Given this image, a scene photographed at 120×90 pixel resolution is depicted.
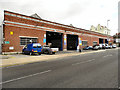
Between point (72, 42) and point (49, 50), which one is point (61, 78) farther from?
point (72, 42)

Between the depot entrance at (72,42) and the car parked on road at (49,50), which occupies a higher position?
the depot entrance at (72,42)

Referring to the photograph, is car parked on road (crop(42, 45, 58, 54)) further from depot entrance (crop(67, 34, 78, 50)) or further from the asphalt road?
depot entrance (crop(67, 34, 78, 50))

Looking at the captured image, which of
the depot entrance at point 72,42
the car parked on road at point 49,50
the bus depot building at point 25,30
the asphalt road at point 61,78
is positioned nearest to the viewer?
the asphalt road at point 61,78

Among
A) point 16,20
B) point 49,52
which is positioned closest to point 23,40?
point 16,20

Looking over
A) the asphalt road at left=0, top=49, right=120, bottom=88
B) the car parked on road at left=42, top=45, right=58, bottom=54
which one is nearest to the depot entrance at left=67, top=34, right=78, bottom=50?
the car parked on road at left=42, top=45, right=58, bottom=54

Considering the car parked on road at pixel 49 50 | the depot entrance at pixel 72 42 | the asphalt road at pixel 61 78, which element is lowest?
the asphalt road at pixel 61 78

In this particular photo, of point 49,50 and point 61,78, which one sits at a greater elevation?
point 49,50

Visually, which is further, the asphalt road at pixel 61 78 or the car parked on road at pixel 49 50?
the car parked on road at pixel 49 50

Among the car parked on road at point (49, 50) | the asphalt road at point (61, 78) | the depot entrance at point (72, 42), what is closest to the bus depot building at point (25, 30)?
the car parked on road at point (49, 50)

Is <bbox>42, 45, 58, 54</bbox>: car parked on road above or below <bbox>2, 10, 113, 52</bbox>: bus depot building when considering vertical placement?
below

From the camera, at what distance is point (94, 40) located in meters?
46.5

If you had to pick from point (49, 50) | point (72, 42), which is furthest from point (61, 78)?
point (72, 42)

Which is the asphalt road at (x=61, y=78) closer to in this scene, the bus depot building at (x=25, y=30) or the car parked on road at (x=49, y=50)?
the car parked on road at (x=49, y=50)

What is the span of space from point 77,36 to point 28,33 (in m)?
20.5
